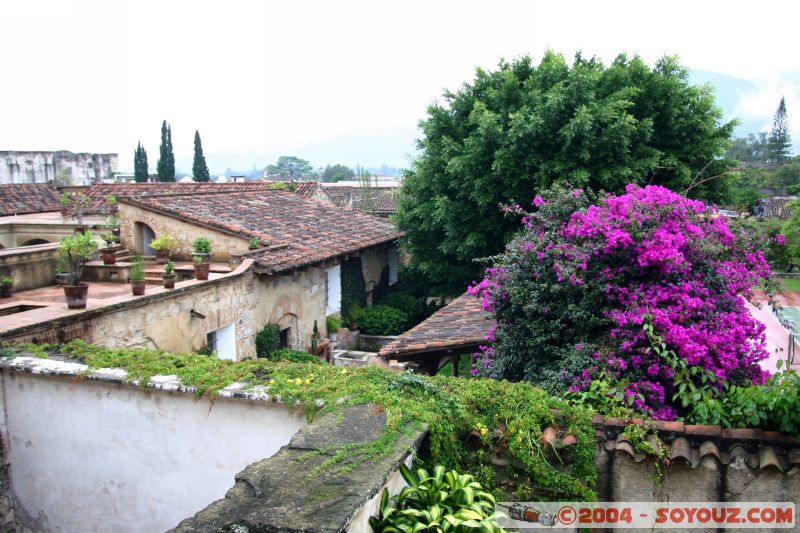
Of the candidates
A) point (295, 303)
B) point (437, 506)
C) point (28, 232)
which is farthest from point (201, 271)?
point (28, 232)

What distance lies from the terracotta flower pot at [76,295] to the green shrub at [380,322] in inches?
441

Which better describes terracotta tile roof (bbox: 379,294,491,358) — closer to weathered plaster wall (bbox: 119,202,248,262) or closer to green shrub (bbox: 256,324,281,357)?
green shrub (bbox: 256,324,281,357)

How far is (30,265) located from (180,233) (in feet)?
11.0

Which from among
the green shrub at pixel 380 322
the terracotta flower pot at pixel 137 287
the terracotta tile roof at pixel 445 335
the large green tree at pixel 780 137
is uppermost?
the large green tree at pixel 780 137

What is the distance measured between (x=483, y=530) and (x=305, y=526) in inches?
40.0

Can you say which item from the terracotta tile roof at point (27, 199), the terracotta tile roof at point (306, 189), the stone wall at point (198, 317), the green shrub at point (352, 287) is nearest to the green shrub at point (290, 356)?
the stone wall at point (198, 317)

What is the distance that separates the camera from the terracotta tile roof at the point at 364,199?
38.8m

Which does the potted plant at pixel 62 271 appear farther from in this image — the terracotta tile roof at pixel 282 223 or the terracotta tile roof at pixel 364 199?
the terracotta tile roof at pixel 364 199

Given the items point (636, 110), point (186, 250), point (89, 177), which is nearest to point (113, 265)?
point (186, 250)

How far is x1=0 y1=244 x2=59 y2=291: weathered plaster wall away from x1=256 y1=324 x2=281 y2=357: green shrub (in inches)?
172

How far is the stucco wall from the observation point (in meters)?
4.75

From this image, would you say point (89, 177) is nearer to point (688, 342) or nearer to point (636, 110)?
point (636, 110)

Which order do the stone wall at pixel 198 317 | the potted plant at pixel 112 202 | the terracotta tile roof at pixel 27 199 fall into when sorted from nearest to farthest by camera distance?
the stone wall at pixel 198 317 → the potted plant at pixel 112 202 → the terracotta tile roof at pixel 27 199

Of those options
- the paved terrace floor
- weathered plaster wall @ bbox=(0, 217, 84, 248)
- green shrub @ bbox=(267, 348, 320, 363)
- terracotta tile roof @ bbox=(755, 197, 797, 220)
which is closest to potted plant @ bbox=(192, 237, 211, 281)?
the paved terrace floor
